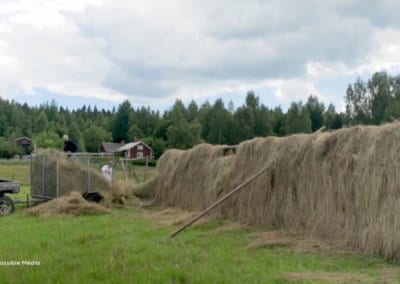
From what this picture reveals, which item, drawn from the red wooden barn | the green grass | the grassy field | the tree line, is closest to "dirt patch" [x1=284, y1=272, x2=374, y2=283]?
the grassy field

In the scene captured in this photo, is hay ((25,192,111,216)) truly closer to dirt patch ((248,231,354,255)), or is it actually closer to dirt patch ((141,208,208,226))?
dirt patch ((141,208,208,226))

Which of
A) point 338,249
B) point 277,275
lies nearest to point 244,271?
point 277,275

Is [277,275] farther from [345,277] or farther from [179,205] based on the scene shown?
[179,205]

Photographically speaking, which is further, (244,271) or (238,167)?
(238,167)

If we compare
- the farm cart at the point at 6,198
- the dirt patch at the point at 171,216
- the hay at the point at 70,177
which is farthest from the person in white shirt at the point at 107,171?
the farm cart at the point at 6,198

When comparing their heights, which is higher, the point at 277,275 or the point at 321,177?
the point at 321,177

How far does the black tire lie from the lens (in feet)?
63.2

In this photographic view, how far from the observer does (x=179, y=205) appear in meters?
19.3

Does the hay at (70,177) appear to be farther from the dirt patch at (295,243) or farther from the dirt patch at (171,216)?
the dirt patch at (295,243)

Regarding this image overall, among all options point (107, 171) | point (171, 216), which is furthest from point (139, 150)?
point (171, 216)

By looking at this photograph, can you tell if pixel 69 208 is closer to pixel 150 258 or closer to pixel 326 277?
pixel 150 258

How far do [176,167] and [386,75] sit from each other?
6593 centimetres

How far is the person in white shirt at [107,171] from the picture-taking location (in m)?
20.4

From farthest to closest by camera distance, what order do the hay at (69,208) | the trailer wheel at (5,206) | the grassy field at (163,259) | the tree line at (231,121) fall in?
1. the tree line at (231,121)
2. the trailer wheel at (5,206)
3. the hay at (69,208)
4. the grassy field at (163,259)
